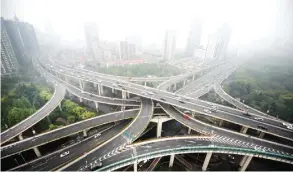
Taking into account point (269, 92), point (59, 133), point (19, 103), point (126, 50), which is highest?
point (126, 50)

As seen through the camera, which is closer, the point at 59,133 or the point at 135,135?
the point at 135,135

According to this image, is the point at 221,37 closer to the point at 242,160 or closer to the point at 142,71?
the point at 142,71

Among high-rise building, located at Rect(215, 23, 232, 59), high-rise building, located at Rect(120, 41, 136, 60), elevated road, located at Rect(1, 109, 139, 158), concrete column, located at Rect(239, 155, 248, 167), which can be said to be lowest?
concrete column, located at Rect(239, 155, 248, 167)

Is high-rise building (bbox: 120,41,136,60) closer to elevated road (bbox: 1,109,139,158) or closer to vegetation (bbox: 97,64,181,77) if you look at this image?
vegetation (bbox: 97,64,181,77)

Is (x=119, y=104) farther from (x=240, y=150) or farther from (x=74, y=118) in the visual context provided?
(x=240, y=150)

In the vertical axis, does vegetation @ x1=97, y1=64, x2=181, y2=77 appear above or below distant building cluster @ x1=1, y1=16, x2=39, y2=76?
below

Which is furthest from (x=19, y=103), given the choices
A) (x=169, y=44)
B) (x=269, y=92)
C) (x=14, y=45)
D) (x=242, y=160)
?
(x=169, y=44)

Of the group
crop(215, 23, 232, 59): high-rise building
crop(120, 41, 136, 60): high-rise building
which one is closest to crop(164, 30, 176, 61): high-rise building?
crop(120, 41, 136, 60): high-rise building

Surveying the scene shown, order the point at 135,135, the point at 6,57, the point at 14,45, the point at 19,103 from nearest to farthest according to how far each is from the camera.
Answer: the point at 135,135 < the point at 19,103 < the point at 6,57 < the point at 14,45
